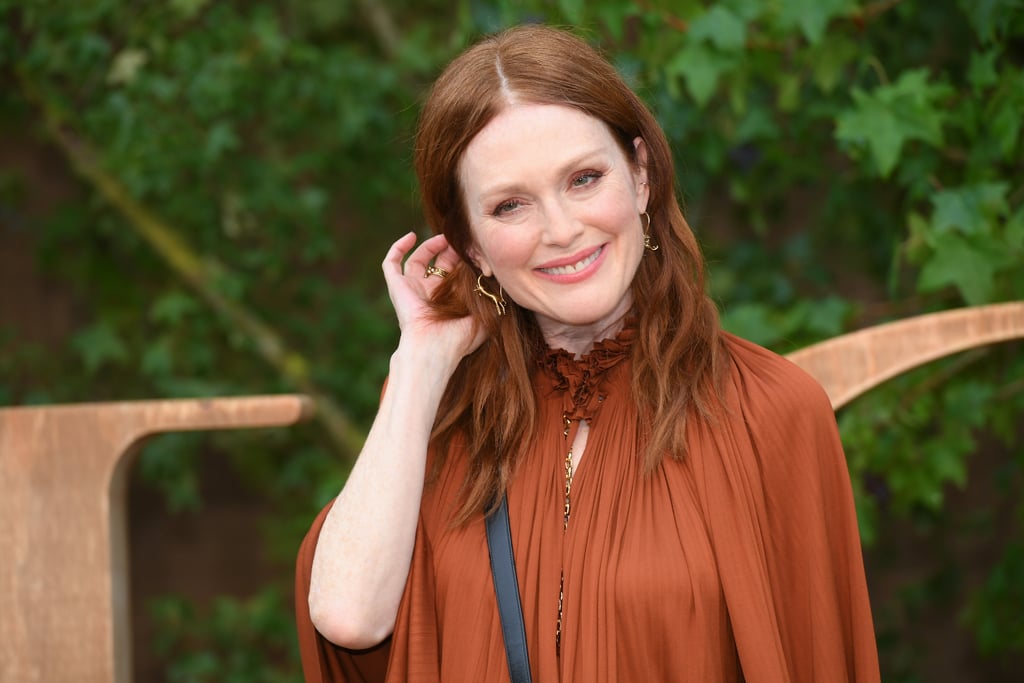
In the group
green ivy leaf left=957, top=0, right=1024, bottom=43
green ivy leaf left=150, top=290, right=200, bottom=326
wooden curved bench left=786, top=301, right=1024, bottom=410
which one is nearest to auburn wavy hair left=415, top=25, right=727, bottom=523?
wooden curved bench left=786, top=301, right=1024, bottom=410

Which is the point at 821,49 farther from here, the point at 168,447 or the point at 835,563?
the point at 168,447

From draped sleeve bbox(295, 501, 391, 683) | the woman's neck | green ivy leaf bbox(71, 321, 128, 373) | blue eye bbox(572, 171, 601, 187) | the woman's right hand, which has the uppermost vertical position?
green ivy leaf bbox(71, 321, 128, 373)

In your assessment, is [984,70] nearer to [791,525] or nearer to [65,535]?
[791,525]

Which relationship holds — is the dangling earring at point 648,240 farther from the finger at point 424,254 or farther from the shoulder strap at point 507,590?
the shoulder strap at point 507,590

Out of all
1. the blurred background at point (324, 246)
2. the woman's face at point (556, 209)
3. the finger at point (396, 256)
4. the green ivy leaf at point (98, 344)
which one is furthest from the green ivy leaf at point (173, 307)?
the woman's face at point (556, 209)

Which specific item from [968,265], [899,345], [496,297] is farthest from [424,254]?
[968,265]

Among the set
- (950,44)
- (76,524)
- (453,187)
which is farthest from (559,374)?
(950,44)

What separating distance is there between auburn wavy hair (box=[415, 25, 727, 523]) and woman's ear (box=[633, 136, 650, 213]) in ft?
0.04

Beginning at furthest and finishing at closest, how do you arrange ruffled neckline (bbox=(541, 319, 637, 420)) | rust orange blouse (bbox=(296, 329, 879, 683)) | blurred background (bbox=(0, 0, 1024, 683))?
blurred background (bbox=(0, 0, 1024, 683)), ruffled neckline (bbox=(541, 319, 637, 420)), rust orange blouse (bbox=(296, 329, 879, 683))

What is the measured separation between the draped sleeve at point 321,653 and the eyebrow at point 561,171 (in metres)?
0.61

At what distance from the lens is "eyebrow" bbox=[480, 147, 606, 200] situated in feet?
5.88

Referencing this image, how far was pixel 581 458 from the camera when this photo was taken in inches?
75.1

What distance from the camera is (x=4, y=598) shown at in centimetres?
203

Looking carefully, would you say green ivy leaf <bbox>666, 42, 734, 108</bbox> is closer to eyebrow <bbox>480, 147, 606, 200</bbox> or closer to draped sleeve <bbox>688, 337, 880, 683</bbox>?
eyebrow <bbox>480, 147, 606, 200</bbox>
